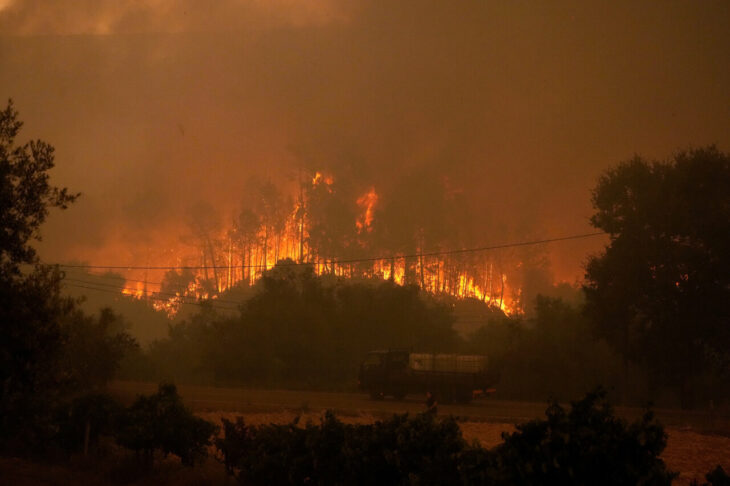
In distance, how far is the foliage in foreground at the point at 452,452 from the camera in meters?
6.30

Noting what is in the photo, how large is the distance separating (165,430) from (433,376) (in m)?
22.9

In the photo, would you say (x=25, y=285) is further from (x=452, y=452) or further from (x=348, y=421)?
(x=348, y=421)

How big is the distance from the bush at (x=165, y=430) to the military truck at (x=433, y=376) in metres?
22.0

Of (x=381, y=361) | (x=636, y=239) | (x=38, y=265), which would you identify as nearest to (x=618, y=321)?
(x=636, y=239)

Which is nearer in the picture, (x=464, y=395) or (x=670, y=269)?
(x=464, y=395)

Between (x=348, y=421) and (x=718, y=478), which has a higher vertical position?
→ (x=718, y=478)

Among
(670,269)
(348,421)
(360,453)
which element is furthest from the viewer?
(670,269)

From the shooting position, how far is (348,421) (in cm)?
2473

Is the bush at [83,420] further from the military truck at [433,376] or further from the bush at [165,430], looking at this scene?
the military truck at [433,376]

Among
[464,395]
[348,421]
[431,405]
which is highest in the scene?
[431,405]

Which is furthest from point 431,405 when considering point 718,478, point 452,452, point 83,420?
point 718,478

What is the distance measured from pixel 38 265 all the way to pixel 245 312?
47.8 m

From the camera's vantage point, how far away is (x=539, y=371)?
1843 inches

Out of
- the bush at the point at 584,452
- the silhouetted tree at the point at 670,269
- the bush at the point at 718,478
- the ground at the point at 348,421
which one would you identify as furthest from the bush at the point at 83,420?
the silhouetted tree at the point at 670,269
